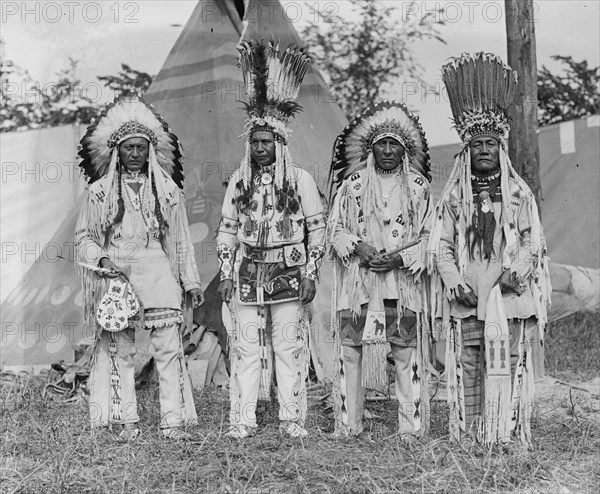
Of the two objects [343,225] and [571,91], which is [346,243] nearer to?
[343,225]

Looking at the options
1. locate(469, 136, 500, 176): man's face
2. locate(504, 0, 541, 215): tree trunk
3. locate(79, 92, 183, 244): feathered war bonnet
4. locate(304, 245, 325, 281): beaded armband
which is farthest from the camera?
locate(504, 0, 541, 215): tree trunk

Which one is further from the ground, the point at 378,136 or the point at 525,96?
the point at 525,96

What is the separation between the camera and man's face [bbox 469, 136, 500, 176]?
4.70 m

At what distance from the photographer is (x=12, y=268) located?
8523 millimetres

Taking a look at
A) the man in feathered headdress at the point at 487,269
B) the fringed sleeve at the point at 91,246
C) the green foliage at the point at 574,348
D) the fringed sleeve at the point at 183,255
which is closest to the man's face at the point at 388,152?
the man in feathered headdress at the point at 487,269

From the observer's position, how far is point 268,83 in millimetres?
5098

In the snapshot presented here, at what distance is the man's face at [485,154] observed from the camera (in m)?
4.70

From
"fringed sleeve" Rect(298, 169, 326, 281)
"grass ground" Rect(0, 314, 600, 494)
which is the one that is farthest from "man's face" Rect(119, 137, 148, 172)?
"grass ground" Rect(0, 314, 600, 494)

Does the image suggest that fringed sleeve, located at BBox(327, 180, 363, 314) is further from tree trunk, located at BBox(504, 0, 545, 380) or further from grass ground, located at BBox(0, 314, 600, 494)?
tree trunk, located at BBox(504, 0, 545, 380)

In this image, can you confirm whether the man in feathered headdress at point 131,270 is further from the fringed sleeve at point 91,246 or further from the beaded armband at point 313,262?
the beaded armband at point 313,262

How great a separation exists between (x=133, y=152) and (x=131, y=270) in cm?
69

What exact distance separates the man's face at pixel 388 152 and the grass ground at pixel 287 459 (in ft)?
5.02

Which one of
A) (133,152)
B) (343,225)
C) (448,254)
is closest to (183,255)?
(133,152)

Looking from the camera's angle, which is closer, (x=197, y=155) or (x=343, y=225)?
(x=343, y=225)
